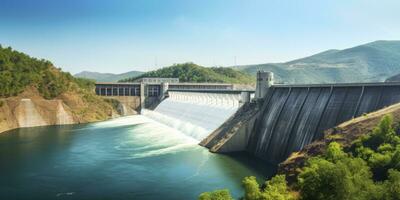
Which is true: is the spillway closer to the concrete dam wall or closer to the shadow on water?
the concrete dam wall

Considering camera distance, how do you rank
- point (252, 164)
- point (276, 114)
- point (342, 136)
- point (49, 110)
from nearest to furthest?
point (342, 136) → point (252, 164) → point (276, 114) → point (49, 110)

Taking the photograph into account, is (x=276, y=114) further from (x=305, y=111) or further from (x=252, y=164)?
(x=252, y=164)

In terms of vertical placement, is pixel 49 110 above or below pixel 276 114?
below

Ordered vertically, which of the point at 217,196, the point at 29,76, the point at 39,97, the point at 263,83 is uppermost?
the point at 29,76

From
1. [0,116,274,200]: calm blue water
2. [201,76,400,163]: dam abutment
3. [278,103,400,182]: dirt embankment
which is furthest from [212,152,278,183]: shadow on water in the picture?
[278,103,400,182]: dirt embankment

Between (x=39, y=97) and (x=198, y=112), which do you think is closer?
(x=198, y=112)

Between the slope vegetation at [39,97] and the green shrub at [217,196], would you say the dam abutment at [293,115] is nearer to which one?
the green shrub at [217,196]

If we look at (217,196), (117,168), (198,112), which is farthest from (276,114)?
(217,196)
